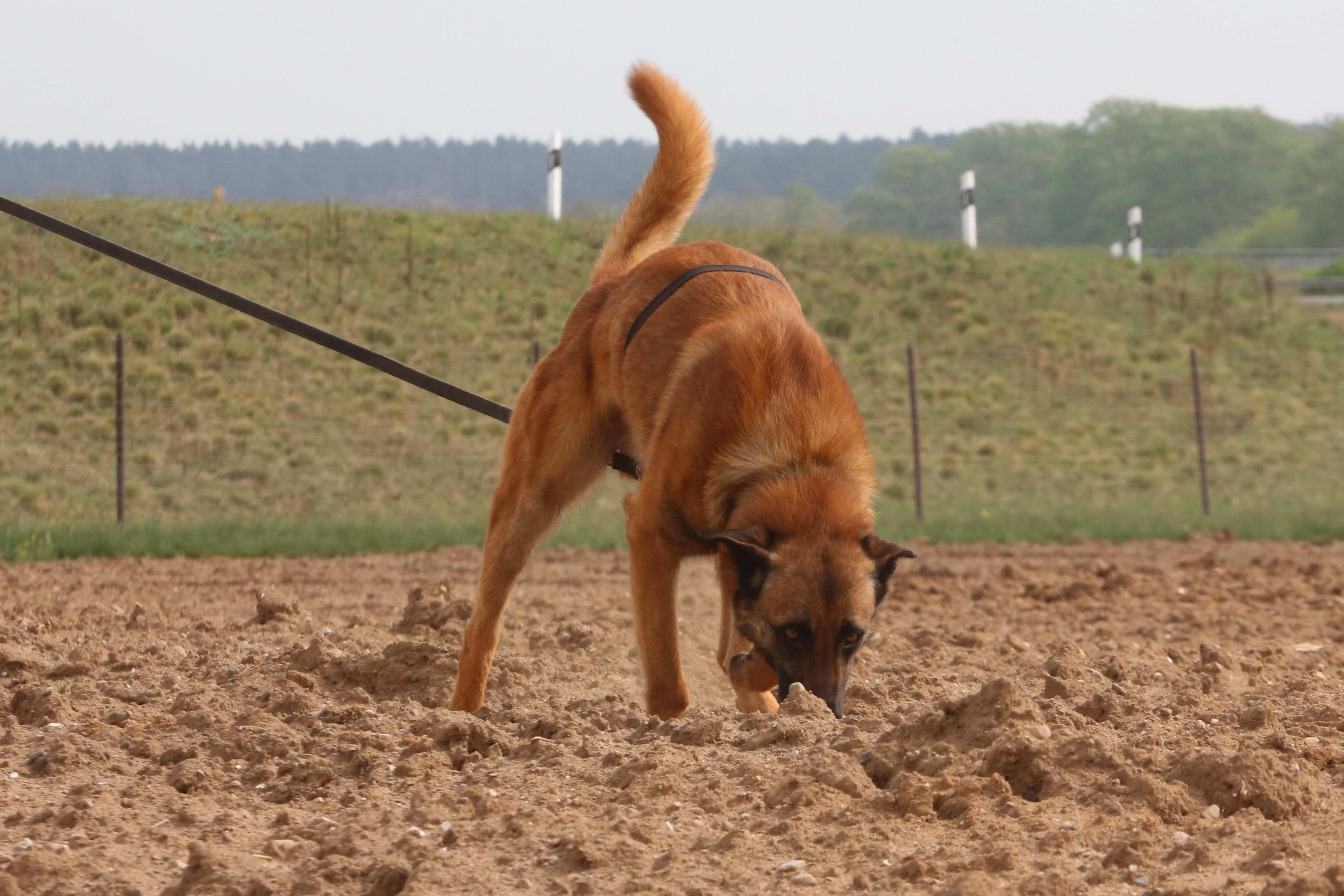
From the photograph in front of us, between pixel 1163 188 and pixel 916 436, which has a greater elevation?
pixel 1163 188

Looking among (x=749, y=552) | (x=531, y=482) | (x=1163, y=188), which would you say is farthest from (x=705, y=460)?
(x=1163, y=188)

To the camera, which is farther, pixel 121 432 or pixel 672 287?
pixel 121 432

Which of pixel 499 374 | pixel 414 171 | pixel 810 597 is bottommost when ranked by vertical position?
pixel 810 597

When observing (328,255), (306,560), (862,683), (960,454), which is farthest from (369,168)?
(862,683)

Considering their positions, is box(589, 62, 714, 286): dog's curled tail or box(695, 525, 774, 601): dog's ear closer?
box(695, 525, 774, 601): dog's ear

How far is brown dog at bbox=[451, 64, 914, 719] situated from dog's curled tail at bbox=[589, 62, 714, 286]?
11 millimetres

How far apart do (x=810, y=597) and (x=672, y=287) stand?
159 cm

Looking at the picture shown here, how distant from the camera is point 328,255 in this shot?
79.3ft

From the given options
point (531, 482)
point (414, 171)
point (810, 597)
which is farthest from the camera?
point (414, 171)

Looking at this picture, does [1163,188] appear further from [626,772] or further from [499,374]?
[626,772]

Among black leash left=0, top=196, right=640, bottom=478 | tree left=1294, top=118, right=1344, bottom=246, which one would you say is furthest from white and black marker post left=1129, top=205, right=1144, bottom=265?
tree left=1294, top=118, right=1344, bottom=246

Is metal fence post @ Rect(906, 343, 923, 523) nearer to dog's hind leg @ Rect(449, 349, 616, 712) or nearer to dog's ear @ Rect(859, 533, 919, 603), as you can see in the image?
dog's hind leg @ Rect(449, 349, 616, 712)

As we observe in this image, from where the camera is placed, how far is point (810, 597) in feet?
11.7

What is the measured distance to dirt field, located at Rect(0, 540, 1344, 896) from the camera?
2.56m
